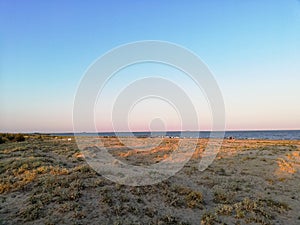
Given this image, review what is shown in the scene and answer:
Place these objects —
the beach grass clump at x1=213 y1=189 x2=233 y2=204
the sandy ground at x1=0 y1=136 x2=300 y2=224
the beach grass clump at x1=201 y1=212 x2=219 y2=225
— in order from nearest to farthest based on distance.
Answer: the beach grass clump at x1=201 y1=212 x2=219 y2=225, the sandy ground at x1=0 y1=136 x2=300 y2=224, the beach grass clump at x1=213 y1=189 x2=233 y2=204

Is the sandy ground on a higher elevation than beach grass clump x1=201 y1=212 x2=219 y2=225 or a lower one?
higher

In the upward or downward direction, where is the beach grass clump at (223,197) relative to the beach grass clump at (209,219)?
upward

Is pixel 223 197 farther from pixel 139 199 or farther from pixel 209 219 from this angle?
pixel 139 199

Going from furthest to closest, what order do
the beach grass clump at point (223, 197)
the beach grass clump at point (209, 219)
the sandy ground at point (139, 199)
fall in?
1. the beach grass clump at point (223, 197)
2. the sandy ground at point (139, 199)
3. the beach grass clump at point (209, 219)

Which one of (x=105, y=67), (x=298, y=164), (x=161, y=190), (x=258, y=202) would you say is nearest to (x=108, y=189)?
(x=161, y=190)

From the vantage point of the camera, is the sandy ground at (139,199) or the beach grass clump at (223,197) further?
the beach grass clump at (223,197)

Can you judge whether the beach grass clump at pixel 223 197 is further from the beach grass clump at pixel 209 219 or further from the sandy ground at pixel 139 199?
the beach grass clump at pixel 209 219

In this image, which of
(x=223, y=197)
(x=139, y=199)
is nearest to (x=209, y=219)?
(x=223, y=197)

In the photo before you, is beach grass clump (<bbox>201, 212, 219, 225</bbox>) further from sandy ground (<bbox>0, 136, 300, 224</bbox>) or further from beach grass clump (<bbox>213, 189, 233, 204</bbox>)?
beach grass clump (<bbox>213, 189, 233, 204</bbox>)

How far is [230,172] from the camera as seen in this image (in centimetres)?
1805

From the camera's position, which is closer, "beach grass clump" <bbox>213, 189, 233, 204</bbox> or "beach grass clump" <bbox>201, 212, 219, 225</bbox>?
"beach grass clump" <bbox>201, 212, 219, 225</bbox>

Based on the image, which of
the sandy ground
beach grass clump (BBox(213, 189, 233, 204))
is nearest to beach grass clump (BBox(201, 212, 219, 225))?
the sandy ground

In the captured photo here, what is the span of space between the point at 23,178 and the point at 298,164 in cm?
2044

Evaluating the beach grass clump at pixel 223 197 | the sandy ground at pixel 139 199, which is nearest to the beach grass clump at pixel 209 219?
the sandy ground at pixel 139 199
